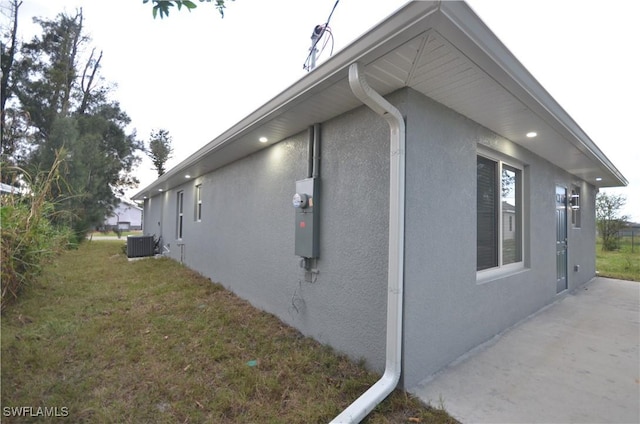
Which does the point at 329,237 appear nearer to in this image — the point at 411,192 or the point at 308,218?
the point at 308,218

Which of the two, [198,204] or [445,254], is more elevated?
[198,204]

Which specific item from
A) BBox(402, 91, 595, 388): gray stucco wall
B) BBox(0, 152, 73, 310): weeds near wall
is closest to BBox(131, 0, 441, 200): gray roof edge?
BBox(402, 91, 595, 388): gray stucco wall

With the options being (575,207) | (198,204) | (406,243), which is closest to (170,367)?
(406,243)

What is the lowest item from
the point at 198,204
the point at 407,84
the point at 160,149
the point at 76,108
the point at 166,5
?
the point at 198,204

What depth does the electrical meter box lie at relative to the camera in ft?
10.7

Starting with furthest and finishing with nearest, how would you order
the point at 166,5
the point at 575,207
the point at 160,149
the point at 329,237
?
the point at 160,149
the point at 575,207
the point at 329,237
the point at 166,5

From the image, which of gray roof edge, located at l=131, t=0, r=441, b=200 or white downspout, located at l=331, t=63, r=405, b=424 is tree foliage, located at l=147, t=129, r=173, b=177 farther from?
white downspout, located at l=331, t=63, r=405, b=424

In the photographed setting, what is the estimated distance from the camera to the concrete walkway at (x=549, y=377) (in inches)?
81.2

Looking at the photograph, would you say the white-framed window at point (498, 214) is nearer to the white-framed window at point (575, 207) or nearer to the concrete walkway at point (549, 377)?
the concrete walkway at point (549, 377)

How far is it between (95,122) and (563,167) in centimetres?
2062

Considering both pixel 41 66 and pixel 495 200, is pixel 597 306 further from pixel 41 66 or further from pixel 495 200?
pixel 41 66

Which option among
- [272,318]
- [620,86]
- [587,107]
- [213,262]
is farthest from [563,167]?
[213,262]

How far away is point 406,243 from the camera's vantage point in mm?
2402

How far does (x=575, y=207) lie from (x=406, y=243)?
20.2 feet
